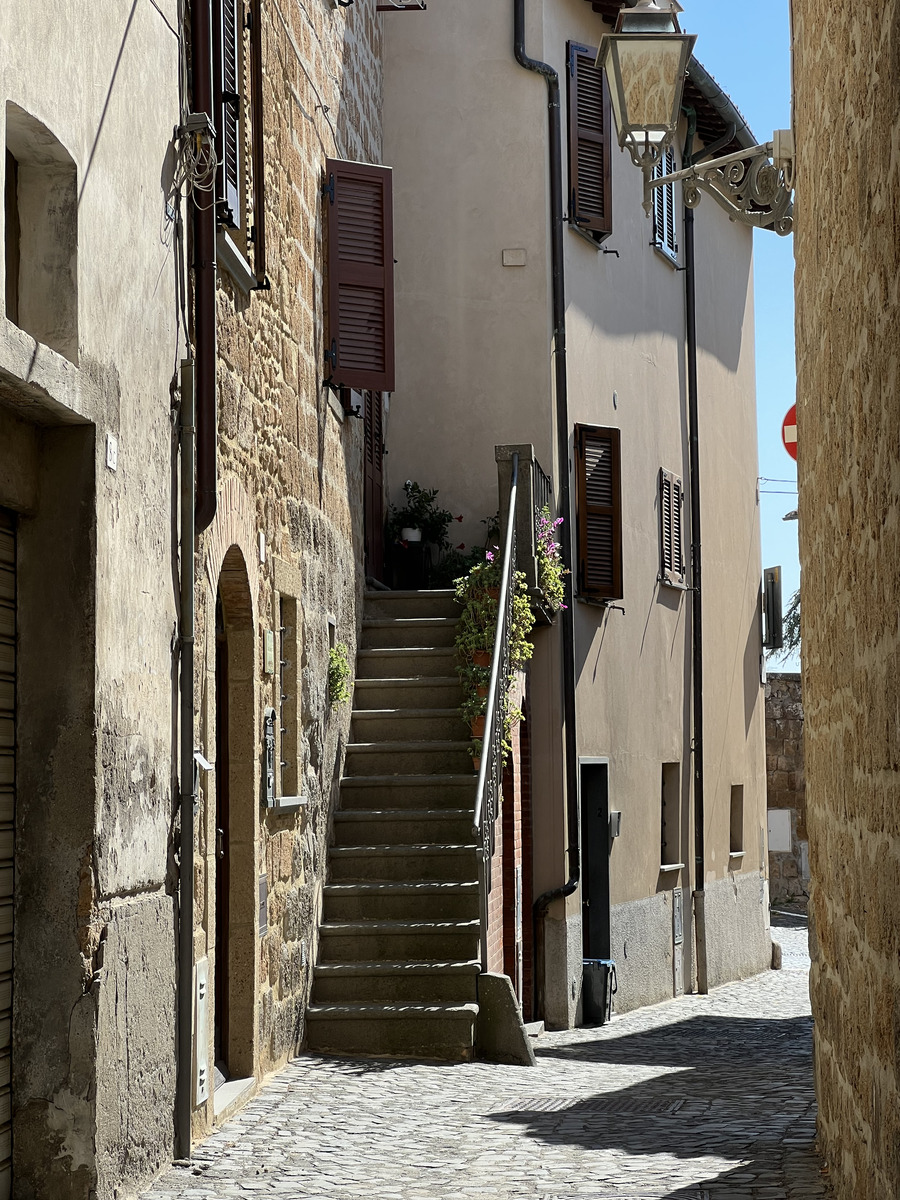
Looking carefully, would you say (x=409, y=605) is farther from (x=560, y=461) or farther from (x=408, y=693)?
(x=560, y=461)

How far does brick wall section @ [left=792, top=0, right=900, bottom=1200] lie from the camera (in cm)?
380

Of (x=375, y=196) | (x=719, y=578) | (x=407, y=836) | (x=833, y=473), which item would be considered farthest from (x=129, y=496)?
(x=719, y=578)

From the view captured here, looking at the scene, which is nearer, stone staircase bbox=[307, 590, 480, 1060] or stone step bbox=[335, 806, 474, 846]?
stone staircase bbox=[307, 590, 480, 1060]

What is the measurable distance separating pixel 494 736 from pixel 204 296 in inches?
164

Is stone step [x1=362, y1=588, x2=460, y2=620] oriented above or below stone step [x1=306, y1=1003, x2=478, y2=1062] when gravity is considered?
above

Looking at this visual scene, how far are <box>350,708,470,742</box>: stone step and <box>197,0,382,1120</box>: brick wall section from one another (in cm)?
46

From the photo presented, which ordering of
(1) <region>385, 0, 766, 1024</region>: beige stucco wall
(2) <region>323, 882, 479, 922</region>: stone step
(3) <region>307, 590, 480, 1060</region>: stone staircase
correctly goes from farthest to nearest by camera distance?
(1) <region>385, 0, 766, 1024</region>: beige stucco wall, (2) <region>323, 882, 479, 922</region>: stone step, (3) <region>307, 590, 480, 1060</region>: stone staircase

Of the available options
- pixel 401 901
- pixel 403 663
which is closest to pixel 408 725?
pixel 403 663

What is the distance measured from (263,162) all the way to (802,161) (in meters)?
3.34

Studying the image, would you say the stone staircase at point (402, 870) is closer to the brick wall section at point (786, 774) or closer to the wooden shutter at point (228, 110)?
the wooden shutter at point (228, 110)

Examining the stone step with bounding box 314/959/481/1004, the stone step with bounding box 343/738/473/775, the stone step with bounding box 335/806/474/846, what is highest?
the stone step with bounding box 343/738/473/775

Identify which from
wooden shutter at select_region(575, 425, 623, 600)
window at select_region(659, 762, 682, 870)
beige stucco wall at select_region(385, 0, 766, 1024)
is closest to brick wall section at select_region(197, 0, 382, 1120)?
beige stucco wall at select_region(385, 0, 766, 1024)

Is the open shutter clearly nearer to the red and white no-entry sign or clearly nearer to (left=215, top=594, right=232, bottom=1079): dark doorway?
(left=215, top=594, right=232, bottom=1079): dark doorway

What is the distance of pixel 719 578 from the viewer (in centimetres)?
1905
